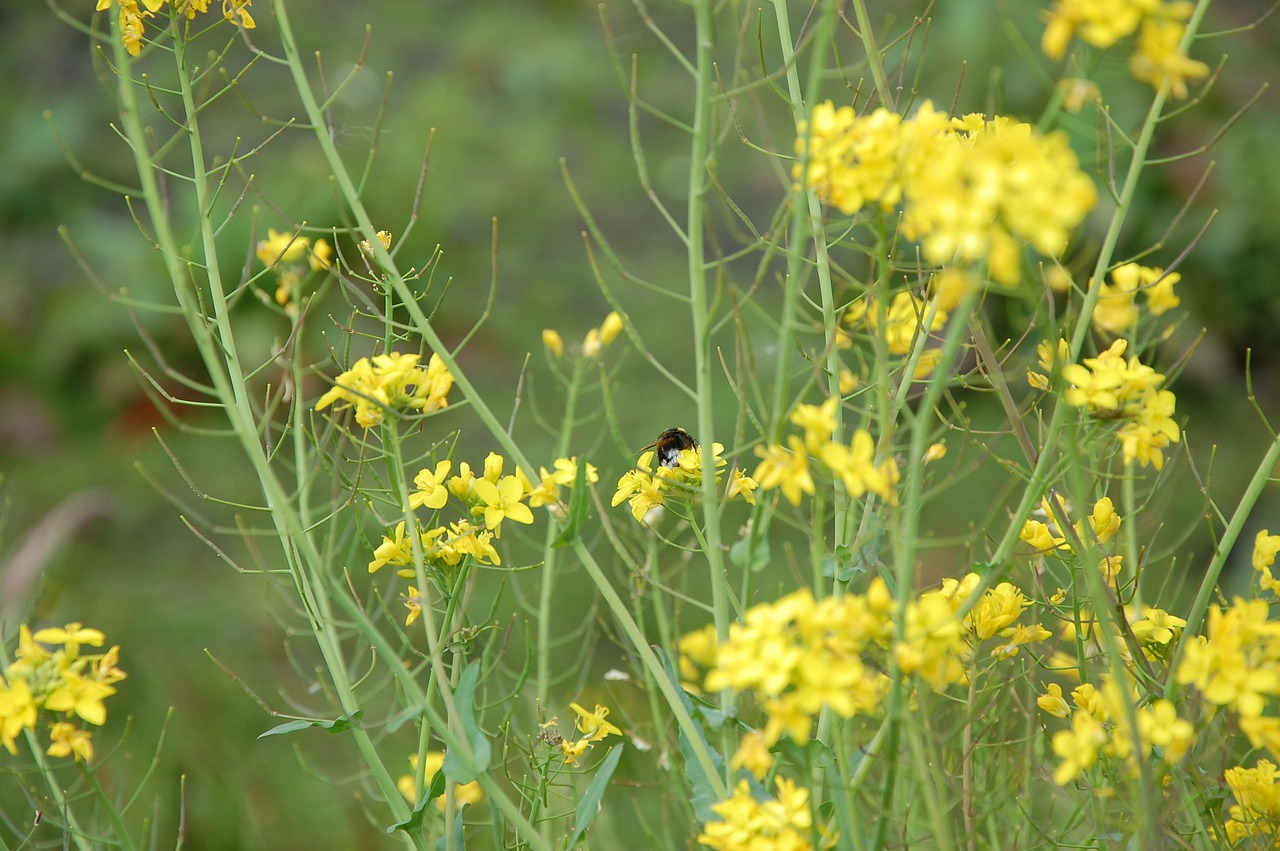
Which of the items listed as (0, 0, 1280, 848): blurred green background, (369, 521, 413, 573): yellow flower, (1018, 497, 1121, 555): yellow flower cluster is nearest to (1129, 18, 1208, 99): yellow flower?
(1018, 497, 1121, 555): yellow flower cluster

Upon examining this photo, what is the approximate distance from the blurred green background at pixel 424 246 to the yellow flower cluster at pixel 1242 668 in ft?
6.03

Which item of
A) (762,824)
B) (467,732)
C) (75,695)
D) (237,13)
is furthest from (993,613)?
(237,13)

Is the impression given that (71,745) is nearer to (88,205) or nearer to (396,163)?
(396,163)

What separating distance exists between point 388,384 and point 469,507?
16cm

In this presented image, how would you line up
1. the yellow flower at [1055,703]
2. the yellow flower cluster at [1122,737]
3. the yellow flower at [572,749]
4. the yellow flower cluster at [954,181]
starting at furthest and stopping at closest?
the yellow flower at [572,749], the yellow flower at [1055,703], the yellow flower cluster at [1122,737], the yellow flower cluster at [954,181]

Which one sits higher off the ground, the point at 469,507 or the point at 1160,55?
the point at 1160,55

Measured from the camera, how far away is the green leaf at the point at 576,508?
91 centimetres

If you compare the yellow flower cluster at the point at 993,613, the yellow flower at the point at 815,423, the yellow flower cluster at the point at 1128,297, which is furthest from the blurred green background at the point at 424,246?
the yellow flower at the point at 815,423

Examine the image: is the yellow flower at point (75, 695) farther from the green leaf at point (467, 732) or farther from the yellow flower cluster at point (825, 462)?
the yellow flower cluster at point (825, 462)

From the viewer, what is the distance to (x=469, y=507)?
41.2 inches

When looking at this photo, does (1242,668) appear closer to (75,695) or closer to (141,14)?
(75,695)

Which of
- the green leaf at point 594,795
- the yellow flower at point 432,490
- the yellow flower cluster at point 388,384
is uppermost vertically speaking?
the yellow flower cluster at point 388,384

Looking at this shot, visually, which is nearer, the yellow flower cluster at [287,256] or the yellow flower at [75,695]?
the yellow flower at [75,695]

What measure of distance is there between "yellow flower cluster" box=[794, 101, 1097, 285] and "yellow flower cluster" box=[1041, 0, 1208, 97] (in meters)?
0.06
